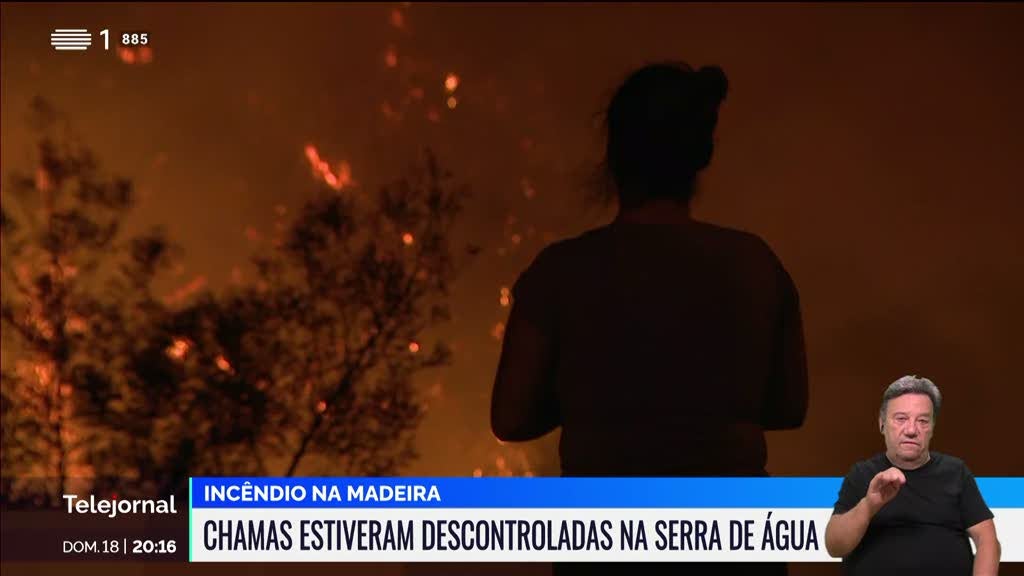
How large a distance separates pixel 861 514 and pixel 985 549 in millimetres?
223

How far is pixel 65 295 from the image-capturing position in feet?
12.7

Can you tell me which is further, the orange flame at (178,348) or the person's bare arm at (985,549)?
the orange flame at (178,348)

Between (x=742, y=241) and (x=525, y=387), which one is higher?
(x=742, y=241)

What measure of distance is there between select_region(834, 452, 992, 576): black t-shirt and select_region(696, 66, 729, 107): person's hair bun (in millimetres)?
659

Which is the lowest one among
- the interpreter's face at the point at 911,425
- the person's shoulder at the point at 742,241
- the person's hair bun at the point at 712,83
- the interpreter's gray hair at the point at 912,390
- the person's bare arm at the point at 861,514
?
the person's bare arm at the point at 861,514

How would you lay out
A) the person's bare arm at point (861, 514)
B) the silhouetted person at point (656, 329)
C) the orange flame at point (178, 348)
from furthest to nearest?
the orange flame at point (178, 348), the silhouetted person at point (656, 329), the person's bare arm at point (861, 514)

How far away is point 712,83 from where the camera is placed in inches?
90.8

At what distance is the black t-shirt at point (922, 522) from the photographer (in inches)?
89.8

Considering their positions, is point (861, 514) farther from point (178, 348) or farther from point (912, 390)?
point (178, 348)

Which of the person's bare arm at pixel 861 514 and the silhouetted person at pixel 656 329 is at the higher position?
the silhouetted person at pixel 656 329

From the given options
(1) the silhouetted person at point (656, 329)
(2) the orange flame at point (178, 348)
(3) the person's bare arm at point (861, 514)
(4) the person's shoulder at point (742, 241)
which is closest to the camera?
(3) the person's bare arm at point (861, 514)

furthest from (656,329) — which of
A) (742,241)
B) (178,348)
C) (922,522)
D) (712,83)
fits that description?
(178,348)

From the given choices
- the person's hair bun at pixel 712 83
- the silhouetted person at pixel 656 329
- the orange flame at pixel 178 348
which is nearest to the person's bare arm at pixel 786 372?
the silhouetted person at pixel 656 329

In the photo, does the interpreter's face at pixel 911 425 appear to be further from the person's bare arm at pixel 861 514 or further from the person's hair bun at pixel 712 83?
the person's hair bun at pixel 712 83
